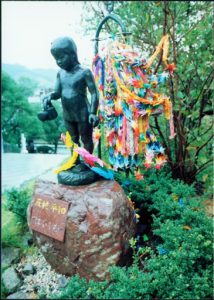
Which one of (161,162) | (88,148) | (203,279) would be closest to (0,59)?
(88,148)

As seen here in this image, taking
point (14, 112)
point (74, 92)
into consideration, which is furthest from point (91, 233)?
point (14, 112)

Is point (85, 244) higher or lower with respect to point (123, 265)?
higher

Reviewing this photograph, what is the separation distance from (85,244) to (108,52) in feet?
4.85

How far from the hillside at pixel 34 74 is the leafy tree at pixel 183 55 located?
0.97 meters

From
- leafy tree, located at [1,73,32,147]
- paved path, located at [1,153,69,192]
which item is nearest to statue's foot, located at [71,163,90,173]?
leafy tree, located at [1,73,32,147]

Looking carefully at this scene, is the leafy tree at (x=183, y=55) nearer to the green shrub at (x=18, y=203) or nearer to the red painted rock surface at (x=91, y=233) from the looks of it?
the red painted rock surface at (x=91, y=233)

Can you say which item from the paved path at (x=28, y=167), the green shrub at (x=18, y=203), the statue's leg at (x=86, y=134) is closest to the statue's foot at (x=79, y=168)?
the statue's leg at (x=86, y=134)

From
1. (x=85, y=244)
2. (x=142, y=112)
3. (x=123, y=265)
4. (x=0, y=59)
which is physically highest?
(x=0, y=59)

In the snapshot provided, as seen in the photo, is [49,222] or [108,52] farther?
[108,52]

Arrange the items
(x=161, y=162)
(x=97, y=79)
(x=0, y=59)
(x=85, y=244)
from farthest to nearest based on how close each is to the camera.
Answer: (x=161, y=162), (x=97, y=79), (x=85, y=244), (x=0, y=59)

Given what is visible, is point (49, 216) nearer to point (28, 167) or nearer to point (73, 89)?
point (73, 89)

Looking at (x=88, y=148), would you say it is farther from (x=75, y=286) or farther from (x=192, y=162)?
(x=192, y=162)

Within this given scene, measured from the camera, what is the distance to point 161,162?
302 centimetres

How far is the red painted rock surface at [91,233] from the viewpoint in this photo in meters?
2.17
